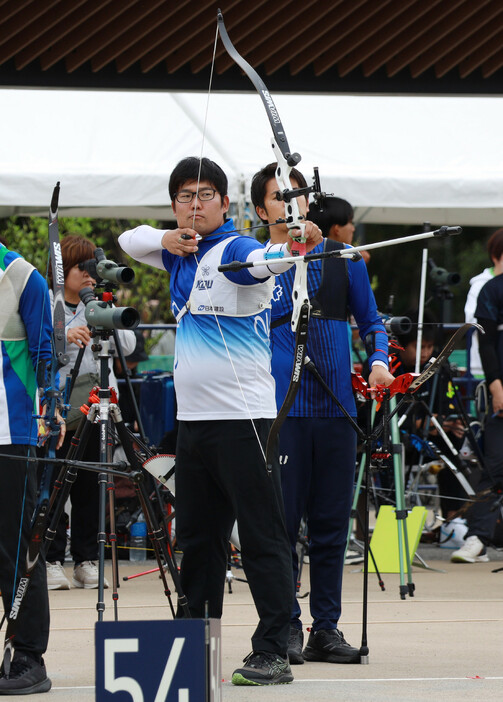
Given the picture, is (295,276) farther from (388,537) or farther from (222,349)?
(388,537)

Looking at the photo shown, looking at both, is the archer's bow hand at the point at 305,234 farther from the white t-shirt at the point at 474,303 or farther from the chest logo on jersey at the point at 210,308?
the white t-shirt at the point at 474,303

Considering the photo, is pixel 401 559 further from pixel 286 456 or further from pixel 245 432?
pixel 245 432

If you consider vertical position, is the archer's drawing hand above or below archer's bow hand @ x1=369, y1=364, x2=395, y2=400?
above

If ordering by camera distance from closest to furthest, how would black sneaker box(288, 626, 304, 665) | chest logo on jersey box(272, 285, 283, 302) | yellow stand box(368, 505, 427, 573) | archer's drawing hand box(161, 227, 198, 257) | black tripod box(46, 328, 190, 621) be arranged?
archer's drawing hand box(161, 227, 198, 257), black tripod box(46, 328, 190, 621), black sneaker box(288, 626, 304, 665), chest logo on jersey box(272, 285, 283, 302), yellow stand box(368, 505, 427, 573)

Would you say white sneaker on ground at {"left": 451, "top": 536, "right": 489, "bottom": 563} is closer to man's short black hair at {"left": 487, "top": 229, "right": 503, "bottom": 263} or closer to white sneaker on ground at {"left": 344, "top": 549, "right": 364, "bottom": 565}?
white sneaker on ground at {"left": 344, "top": 549, "right": 364, "bottom": 565}

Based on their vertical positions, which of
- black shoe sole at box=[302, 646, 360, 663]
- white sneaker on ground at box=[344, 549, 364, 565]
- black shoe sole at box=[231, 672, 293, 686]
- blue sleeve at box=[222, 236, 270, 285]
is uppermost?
blue sleeve at box=[222, 236, 270, 285]

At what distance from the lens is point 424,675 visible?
13.2ft

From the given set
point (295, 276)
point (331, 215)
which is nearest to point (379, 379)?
point (295, 276)

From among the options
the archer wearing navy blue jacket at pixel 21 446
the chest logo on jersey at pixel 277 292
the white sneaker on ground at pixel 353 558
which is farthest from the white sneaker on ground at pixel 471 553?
the archer wearing navy blue jacket at pixel 21 446

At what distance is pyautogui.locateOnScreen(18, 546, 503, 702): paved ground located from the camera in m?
3.74

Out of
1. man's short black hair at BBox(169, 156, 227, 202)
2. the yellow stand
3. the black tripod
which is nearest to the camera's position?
man's short black hair at BBox(169, 156, 227, 202)

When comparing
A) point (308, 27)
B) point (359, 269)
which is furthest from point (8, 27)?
point (359, 269)

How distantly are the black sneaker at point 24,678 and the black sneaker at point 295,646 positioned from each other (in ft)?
2.85

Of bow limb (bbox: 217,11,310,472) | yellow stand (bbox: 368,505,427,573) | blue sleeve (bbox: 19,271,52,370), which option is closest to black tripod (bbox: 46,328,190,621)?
blue sleeve (bbox: 19,271,52,370)
